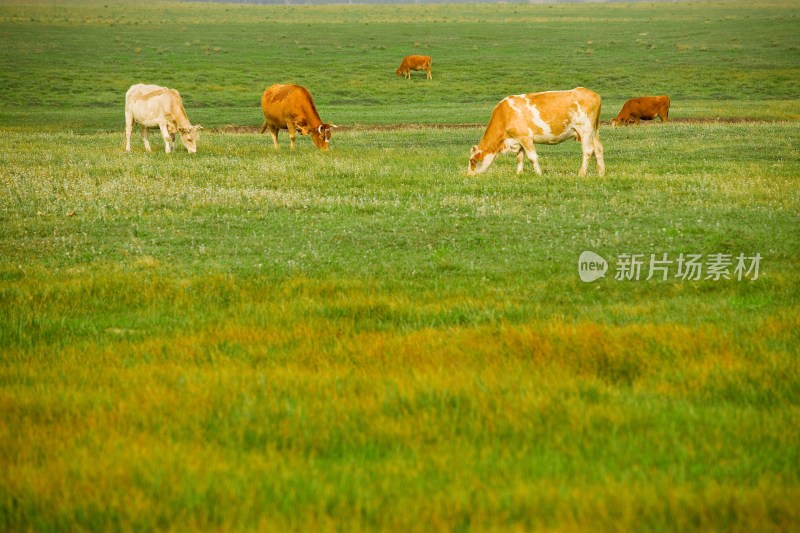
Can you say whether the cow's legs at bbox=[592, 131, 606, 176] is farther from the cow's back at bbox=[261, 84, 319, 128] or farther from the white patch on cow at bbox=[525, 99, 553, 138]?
the cow's back at bbox=[261, 84, 319, 128]

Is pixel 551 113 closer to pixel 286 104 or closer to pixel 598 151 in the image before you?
pixel 598 151

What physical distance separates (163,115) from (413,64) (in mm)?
41591

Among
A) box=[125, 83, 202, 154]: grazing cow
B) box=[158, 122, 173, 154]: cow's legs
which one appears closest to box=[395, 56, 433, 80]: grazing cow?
box=[125, 83, 202, 154]: grazing cow

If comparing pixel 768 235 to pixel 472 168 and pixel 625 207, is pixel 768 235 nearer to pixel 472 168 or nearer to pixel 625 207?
pixel 625 207

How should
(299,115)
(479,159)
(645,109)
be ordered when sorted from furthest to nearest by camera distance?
(645,109)
(299,115)
(479,159)

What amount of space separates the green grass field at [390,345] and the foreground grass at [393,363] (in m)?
0.03

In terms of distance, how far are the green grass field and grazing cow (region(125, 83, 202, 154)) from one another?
1.56 m

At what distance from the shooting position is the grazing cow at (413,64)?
6456 centimetres

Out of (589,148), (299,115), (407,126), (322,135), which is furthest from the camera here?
(407,126)

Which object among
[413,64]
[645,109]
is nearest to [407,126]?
[645,109]

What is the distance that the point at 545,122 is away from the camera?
19.8m

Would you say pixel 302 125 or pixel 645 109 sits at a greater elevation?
pixel 645 109

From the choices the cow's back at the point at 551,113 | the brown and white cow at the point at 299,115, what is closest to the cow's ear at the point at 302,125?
the brown and white cow at the point at 299,115

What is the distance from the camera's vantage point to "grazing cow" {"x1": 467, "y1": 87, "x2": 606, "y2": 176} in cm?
1978
